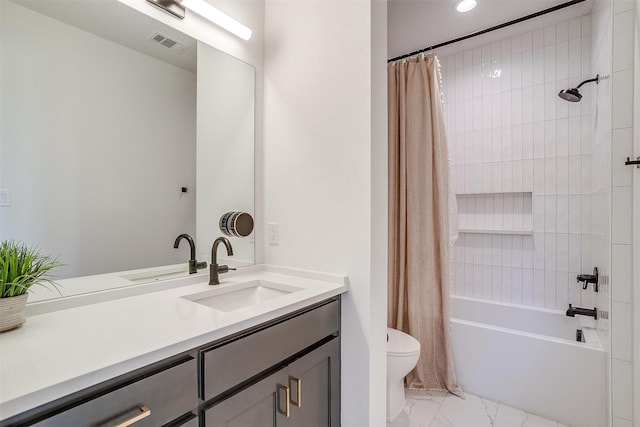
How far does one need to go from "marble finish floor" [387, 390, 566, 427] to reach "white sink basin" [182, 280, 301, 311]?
1090 millimetres

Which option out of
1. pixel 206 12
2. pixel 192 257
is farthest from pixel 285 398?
pixel 206 12

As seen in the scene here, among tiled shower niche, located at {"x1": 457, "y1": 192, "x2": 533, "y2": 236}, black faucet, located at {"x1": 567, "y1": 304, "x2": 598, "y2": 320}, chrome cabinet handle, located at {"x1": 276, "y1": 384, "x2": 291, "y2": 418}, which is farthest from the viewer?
tiled shower niche, located at {"x1": 457, "y1": 192, "x2": 533, "y2": 236}

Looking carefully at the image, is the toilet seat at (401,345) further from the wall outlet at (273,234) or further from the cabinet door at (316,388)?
the wall outlet at (273,234)

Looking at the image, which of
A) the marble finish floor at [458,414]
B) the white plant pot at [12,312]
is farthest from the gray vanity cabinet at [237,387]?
the marble finish floor at [458,414]

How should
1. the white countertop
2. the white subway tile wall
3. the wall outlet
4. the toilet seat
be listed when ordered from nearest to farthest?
1. the white countertop
2. the wall outlet
3. the toilet seat
4. the white subway tile wall

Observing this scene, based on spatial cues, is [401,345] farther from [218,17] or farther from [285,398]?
[218,17]

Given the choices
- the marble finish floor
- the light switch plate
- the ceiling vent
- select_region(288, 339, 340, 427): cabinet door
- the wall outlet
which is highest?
the ceiling vent

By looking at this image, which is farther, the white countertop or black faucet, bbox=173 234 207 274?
black faucet, bbox=173 234 207 274

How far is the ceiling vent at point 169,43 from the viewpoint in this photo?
1248mm

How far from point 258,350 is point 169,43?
1.29 meters

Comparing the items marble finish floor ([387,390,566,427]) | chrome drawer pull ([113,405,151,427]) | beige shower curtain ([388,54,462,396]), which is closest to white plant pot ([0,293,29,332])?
chrome drawer pull ([113,405,151,427])

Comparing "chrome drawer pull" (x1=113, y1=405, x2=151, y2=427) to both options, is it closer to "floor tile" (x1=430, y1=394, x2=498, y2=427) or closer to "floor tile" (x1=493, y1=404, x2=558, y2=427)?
"floor tile" (x1=430, y1=394, x2=498, y2=427)

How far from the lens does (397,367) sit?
1679mm

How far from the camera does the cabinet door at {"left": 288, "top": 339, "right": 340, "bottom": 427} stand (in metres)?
1.05
